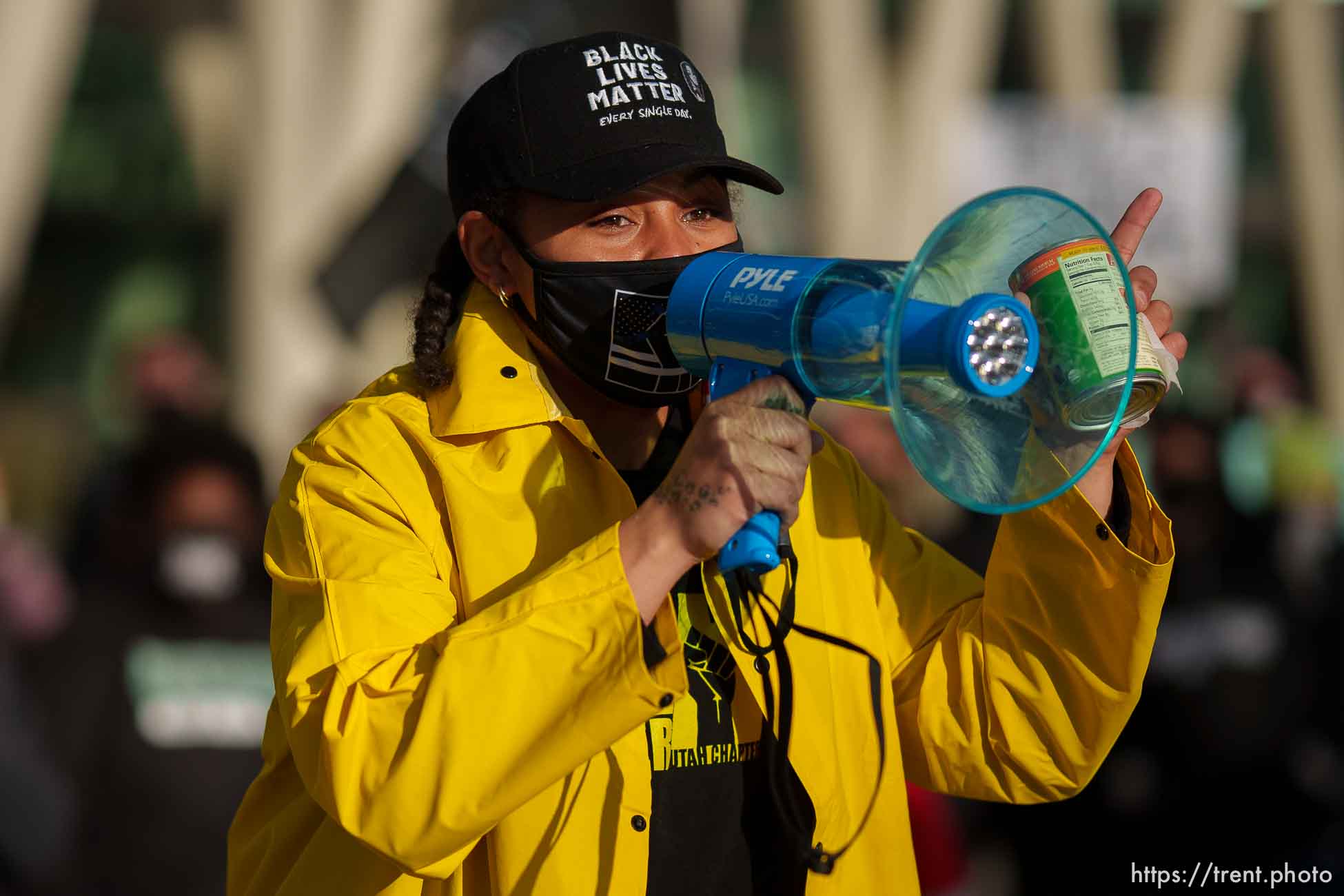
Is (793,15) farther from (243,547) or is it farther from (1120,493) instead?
(1120,493)

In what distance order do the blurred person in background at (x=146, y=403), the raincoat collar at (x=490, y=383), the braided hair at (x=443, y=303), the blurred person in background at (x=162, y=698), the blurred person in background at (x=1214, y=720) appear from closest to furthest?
the raincoat collar at (x=490, y=383), the braided hair at (x=443, y=303), the blurred person in background at (x=162, y=698), the blurred person in background at (x=1214, y=720), the blurred person in background at (x=146, y=403)

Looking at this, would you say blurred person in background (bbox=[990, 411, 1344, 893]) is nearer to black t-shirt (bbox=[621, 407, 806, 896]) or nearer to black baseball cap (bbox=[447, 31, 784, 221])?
black t-shirt (bbox=[621, 407, 806, 896])

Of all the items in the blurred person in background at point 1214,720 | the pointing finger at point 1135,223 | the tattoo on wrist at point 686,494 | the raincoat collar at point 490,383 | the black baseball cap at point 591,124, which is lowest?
the blurred person in background at point 1214,720

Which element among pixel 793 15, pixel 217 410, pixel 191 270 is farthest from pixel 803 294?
pixel 191 270

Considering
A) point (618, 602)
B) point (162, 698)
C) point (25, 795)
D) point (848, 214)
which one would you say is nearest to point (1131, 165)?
point (848, 214)

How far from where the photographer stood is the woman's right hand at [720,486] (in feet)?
6.64

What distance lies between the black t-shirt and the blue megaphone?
1.10 ft

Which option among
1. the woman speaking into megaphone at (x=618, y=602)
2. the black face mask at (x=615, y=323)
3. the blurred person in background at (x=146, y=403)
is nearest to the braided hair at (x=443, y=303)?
the woman speaking into megaphone at (x=618, y=602)

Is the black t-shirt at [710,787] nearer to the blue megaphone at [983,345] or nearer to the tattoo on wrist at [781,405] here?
the blue megaphone at [983,345]

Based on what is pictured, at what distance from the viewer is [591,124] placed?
7.95ft

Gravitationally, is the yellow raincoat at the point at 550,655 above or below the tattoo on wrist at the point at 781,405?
below

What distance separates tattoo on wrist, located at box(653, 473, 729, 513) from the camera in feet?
6.64

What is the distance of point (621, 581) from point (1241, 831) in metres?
4.16

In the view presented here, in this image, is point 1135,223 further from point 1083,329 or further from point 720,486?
point 720,486
